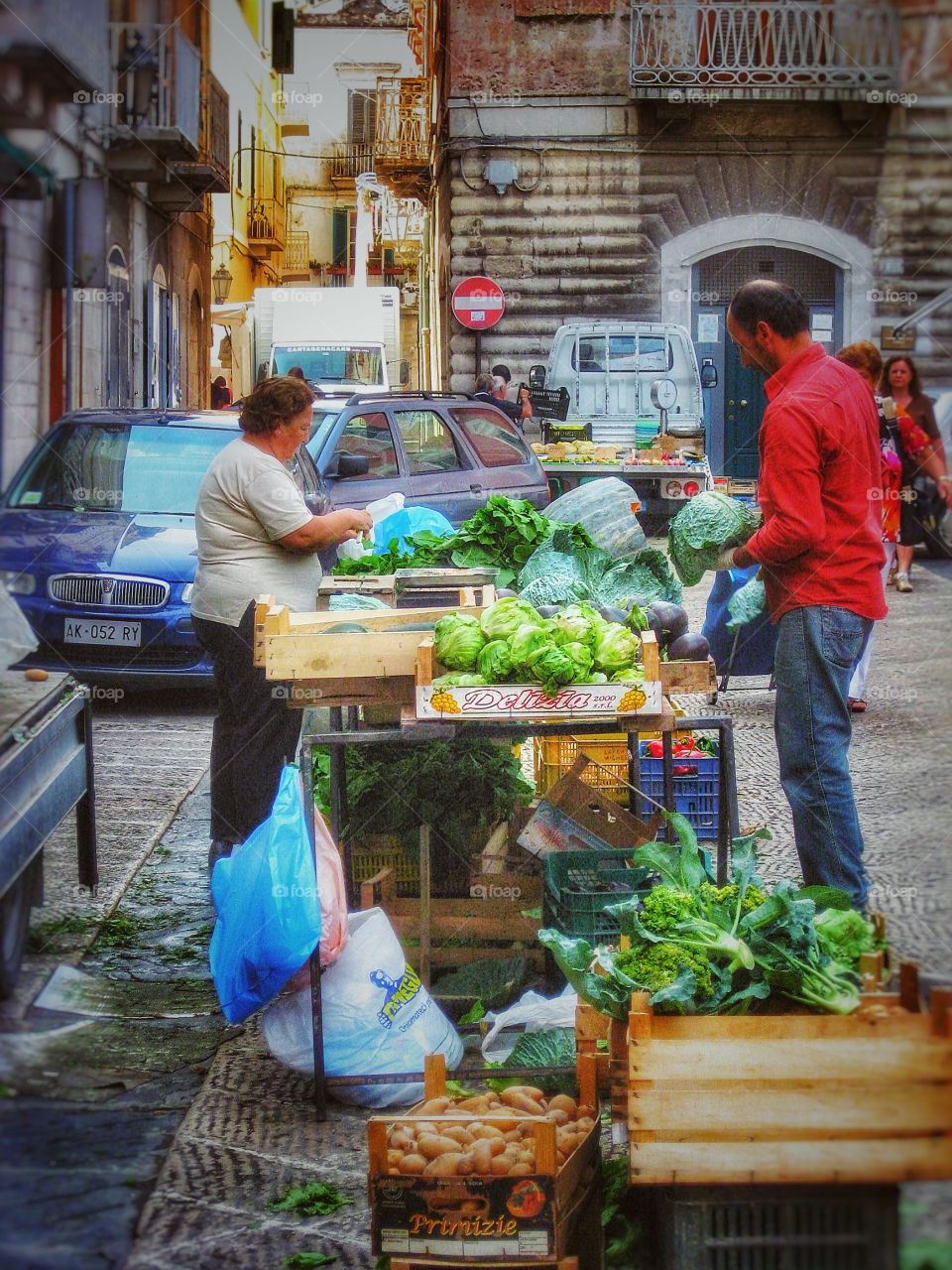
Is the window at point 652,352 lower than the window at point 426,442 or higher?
higher

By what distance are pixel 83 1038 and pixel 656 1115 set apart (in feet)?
4.43

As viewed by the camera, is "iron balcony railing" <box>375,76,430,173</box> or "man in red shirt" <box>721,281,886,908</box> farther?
"iron balcony railing" <box>375,76,430,173</box>

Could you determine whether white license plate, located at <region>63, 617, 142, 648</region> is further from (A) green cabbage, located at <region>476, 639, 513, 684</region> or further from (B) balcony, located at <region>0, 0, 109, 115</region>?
(B) balcony, located at <region>0, 0, 109, 115</region>

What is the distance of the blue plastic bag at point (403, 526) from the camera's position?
6309mm

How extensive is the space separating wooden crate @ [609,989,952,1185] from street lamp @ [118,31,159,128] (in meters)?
2.43

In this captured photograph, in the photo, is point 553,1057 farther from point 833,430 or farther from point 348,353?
point 348,353

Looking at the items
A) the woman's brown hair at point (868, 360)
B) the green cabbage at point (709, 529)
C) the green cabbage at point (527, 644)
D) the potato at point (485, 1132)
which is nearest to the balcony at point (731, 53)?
the woman's brown hair at point (868, 360)

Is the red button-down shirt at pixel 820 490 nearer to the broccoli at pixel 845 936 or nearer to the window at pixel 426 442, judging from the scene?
the broccoli at pixel 845 936

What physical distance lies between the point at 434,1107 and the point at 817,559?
181 cm

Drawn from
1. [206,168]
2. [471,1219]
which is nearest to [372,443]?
[206,168]

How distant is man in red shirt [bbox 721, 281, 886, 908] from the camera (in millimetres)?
4168

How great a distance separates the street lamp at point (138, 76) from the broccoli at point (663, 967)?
2.24 m

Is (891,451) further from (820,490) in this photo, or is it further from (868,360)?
(820,490)

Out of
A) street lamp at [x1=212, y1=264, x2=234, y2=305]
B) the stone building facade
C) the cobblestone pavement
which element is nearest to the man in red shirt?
the cobblestone pavement
